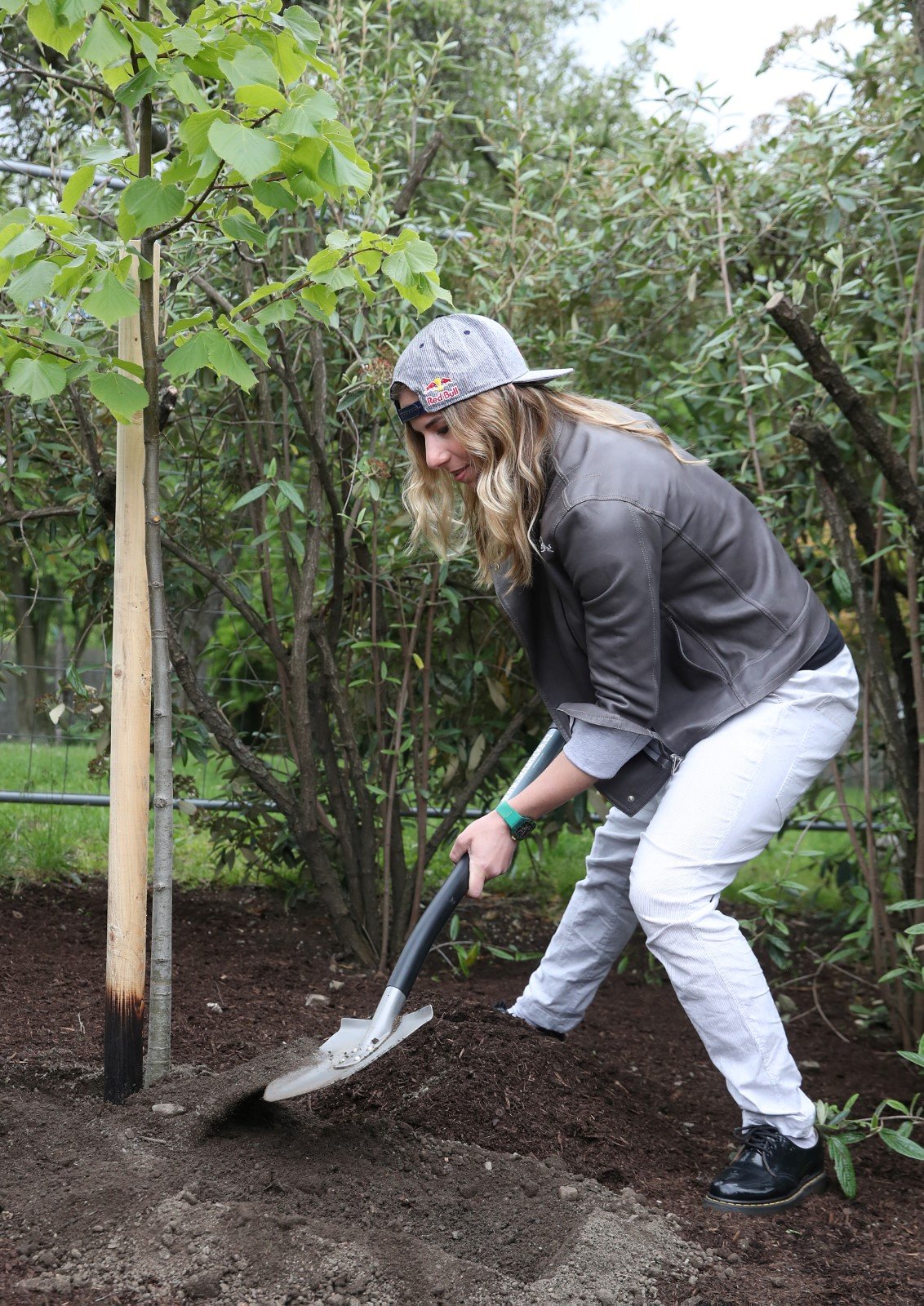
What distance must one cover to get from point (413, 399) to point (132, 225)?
1.91ft

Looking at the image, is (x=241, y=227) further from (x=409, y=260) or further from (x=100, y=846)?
(x=100, y=846)

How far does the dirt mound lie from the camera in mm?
1800

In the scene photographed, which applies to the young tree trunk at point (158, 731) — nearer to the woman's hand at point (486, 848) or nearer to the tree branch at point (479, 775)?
the woman's hand at point (486, 848)

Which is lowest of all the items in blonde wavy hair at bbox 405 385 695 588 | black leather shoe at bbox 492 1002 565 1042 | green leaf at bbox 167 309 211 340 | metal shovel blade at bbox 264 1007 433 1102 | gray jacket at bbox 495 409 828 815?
black leather shoe at bbox 492 1002 565 1042

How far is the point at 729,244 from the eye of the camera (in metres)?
3.58

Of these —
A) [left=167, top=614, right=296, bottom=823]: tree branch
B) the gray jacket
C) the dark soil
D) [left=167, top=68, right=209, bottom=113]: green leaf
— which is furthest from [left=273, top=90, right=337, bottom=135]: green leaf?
the dark soil

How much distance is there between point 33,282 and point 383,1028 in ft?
4.98

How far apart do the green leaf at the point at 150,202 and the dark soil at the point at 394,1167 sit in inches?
64.7

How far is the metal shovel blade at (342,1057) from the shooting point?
2.23m

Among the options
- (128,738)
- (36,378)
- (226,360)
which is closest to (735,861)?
(128,738)

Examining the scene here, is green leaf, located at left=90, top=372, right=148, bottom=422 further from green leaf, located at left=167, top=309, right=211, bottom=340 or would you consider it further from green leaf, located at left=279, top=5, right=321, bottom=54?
green leaf, located at left=279, top=5, right=321, bottom=54

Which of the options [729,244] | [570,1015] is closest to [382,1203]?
[570,1015]

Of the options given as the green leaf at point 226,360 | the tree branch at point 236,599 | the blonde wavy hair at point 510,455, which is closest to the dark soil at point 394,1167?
the tree branch at point 236,599

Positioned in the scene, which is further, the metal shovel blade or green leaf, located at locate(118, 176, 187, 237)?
the metal shovel blade
